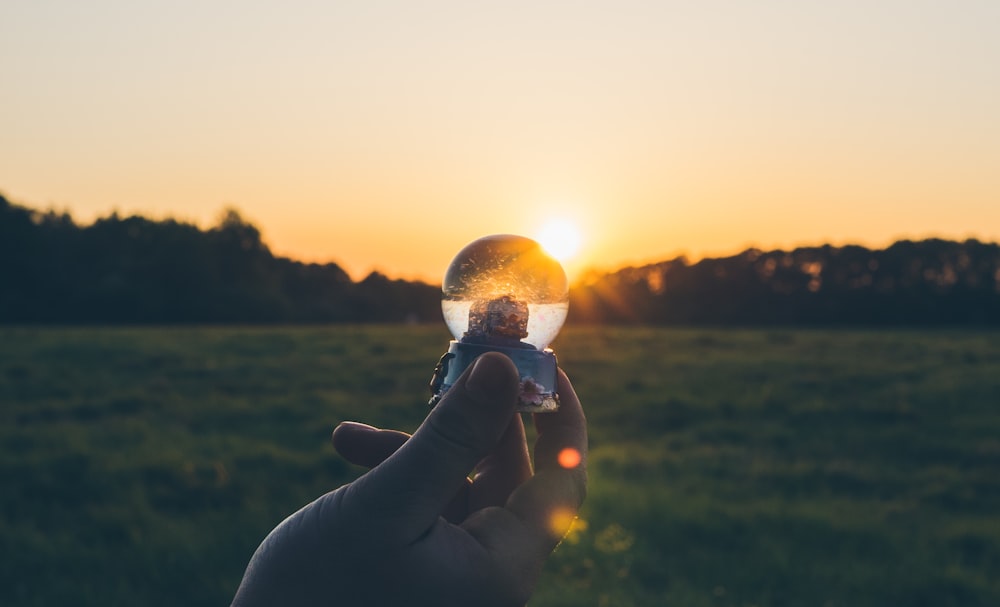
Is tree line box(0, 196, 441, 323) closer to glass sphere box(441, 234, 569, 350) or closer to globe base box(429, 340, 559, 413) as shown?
glass sphere box(441, 234, 569, 350)

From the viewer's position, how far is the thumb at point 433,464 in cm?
164

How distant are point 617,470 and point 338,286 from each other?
127 ft

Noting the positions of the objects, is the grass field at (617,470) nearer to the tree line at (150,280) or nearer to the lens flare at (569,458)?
the lens flare at (569,458)

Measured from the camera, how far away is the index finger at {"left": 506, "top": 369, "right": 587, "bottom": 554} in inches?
71.9

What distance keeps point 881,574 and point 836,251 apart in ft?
136

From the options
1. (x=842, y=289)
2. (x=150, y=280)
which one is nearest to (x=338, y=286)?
(x=150, y=280)

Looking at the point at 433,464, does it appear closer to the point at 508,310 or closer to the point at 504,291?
the point at 508,310

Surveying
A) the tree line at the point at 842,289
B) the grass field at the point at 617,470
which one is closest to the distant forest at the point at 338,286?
the tree line at the point at 842,289

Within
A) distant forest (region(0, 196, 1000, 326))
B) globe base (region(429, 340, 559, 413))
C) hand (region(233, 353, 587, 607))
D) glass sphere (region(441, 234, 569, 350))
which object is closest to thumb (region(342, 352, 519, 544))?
hand (region(233, 353, 587, 607))

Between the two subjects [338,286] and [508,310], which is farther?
[338,286]

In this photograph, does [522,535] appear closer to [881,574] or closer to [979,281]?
[881,574]

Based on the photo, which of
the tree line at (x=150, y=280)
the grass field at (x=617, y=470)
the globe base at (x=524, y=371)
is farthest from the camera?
the tree line at (x=150, y=280)

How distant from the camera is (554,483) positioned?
186 centimetres

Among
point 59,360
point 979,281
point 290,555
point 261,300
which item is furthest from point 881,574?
point 261,300
